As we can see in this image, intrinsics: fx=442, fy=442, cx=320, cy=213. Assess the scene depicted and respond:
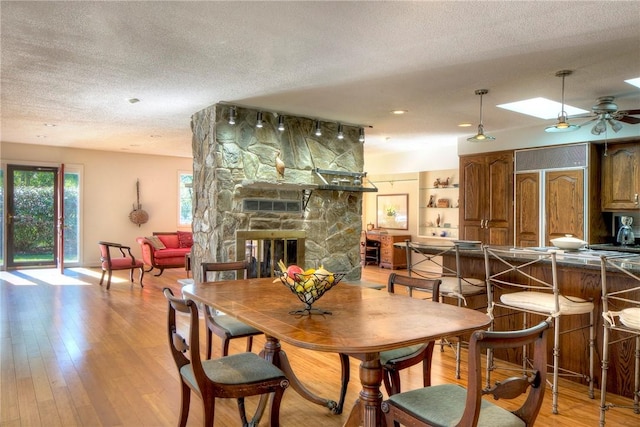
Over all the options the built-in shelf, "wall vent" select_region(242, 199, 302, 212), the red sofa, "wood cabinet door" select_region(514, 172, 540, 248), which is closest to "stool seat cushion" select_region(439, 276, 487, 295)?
"wall vent" select_region(242, 199, 302, 212)

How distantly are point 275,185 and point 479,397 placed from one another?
402 cm

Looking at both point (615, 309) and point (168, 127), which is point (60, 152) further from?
point (615, 309)

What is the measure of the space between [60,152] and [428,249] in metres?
8.02

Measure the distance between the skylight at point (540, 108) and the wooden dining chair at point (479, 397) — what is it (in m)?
4.19

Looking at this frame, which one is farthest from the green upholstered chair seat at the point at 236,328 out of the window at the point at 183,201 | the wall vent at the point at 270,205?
the window at the point at 183,201

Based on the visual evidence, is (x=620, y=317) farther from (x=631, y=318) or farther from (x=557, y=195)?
(x=557, y=195)

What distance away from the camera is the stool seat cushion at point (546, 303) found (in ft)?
9.06

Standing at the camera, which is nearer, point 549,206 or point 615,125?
point 615,125

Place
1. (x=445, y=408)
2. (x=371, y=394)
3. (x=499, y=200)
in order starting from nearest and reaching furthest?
1. (x=445, y=408)
2. (x=371, y=394)
3. (x=499, y=200)

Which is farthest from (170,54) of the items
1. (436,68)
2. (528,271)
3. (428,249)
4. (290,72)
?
(528,271)

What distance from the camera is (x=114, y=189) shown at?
932cm

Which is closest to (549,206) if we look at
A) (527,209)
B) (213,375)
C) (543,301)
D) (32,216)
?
(527,209)

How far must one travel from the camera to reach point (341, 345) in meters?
1.53

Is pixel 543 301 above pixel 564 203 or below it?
below
